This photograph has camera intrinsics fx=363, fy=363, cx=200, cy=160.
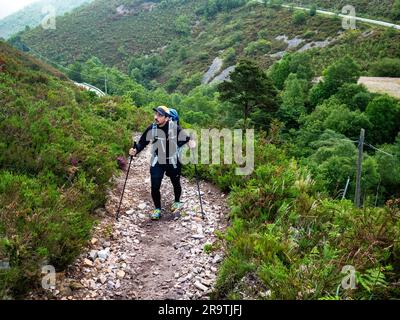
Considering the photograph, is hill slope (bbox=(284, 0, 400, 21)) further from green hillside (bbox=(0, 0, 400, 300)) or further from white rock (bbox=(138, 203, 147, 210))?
white rock (bbox=(138, 203, 147, 210))

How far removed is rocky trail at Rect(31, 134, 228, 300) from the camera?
5016mm

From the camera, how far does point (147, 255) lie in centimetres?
603

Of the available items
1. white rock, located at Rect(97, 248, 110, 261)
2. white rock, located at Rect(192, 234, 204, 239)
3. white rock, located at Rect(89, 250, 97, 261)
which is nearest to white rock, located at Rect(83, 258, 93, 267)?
white rock, located at Rect(89, 250, 97, 261)

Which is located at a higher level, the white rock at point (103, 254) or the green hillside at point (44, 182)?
the green hillside at point (44, 182)

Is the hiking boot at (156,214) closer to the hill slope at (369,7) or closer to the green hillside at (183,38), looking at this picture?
the green hillside at (183,38)

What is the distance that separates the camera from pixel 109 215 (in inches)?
287

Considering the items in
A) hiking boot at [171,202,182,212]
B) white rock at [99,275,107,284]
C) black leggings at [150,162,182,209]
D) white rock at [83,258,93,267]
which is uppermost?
black leggings at [150,162,182,209]

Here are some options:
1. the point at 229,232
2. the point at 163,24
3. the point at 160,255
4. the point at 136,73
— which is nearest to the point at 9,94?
the point at 160,255

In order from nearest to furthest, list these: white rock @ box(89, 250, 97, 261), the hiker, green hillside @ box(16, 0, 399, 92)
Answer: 1. white rock @ box(89, 250, 97, 261)
2. the hiker
3. green hillside @ box(16, 0, 399, 92)

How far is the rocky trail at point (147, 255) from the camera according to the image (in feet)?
16.5

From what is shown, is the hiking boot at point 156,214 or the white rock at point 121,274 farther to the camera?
the hiking boot at point 156,214

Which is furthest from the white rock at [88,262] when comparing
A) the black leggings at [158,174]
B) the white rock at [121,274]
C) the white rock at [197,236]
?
the black leggings at [158,174]

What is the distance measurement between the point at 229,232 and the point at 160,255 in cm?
121

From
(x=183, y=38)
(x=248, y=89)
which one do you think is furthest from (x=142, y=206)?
(x=183, y=38)
